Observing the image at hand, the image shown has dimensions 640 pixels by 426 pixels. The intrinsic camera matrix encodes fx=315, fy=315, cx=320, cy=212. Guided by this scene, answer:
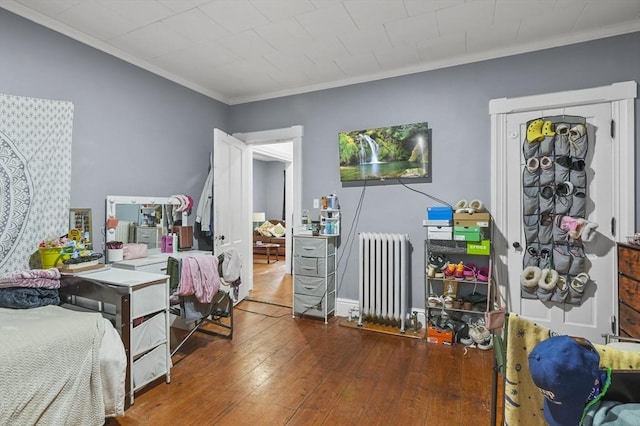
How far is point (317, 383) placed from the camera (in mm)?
2291

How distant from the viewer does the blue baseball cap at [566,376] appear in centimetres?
90

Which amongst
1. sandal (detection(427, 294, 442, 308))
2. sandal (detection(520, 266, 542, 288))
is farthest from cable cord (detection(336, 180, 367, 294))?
sandal (detection(520, 266, 542, 288))

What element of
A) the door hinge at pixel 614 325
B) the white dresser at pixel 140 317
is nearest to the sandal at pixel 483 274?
the door hinge at pixel 614 325

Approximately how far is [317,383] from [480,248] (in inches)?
72.5

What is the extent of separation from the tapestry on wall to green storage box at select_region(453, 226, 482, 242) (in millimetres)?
3389

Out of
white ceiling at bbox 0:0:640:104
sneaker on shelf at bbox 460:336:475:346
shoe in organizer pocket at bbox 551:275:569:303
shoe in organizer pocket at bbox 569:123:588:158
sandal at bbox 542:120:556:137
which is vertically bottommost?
sneaker on shelf at bbox 460:336:475:346

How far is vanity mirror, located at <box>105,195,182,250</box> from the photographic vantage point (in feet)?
9.78

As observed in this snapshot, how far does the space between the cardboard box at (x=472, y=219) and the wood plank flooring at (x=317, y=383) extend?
3.72 ft

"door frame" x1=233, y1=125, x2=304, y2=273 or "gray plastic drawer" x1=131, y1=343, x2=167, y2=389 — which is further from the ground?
"door frame" x1=233, y1=125, x2=304, y2=273

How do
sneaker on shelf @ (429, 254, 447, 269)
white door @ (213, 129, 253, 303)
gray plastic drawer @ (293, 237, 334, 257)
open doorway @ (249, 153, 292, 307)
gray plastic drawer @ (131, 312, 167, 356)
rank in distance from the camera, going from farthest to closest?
1. open doorway @ (249, 153, 292, 307)
2. white door @ (213, 129, 253, 303)
3. gray plastic drawer @ (293, 237, 334, 257)
4. sneaker on shelf @ (429, 254, 447, 269)
5. gray plastic drawer @ (131, 312, 167, 356)

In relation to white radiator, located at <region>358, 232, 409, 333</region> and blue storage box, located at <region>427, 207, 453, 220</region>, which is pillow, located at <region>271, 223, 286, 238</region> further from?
blue storage box, located at <region>427, 207, 453, 220</region>

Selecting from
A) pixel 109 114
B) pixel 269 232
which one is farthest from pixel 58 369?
pixel 269 232

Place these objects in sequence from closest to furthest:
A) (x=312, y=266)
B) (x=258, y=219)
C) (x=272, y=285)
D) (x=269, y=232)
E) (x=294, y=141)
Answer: (x=312, y=266), (x=294, y=141), (x=272, y=285), (x=269, y=232), (x=258, y=219)

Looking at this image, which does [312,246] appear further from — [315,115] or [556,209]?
[556,209]
